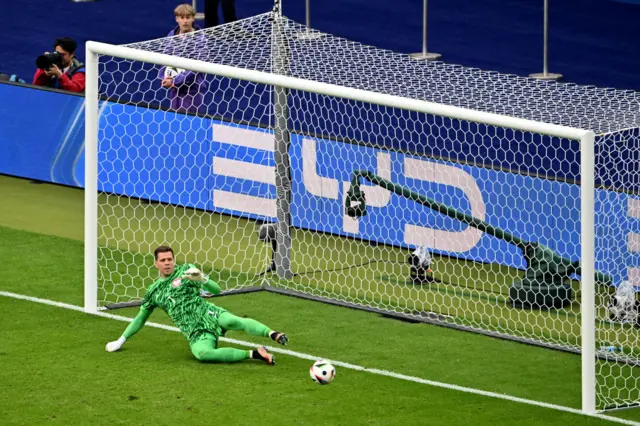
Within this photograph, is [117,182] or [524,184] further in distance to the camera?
[117,182]

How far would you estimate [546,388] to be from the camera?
11508 millimetres

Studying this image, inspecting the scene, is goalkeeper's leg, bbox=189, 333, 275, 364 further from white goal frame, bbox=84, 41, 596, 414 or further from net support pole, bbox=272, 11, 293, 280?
net support pole, bbox=272, 11, 293, 280

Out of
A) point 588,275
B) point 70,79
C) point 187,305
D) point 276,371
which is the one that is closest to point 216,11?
point 70,79

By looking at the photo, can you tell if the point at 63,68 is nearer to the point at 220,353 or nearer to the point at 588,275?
the point at 220,353

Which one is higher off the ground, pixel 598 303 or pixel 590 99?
pixel 590 99

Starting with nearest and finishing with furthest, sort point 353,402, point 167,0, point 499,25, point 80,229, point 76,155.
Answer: point 353,402
point 80,229
point 76,155
point 499,25
point 167,0

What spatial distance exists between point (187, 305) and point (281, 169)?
277 centimetres

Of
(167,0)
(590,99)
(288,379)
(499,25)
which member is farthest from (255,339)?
(167,0)

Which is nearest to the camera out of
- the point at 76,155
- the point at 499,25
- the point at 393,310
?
the point at 393,310

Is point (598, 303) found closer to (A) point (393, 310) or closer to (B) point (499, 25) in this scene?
(A) point (393, 310)

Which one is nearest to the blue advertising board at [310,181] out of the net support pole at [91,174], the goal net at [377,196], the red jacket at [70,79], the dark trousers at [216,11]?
the goal net at [377,196]

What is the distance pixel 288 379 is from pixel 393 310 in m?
2.13

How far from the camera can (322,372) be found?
11.3 meters

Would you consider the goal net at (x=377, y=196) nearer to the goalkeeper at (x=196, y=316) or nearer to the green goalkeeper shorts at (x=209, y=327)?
the goalkeeper at (x=196, y=316)
